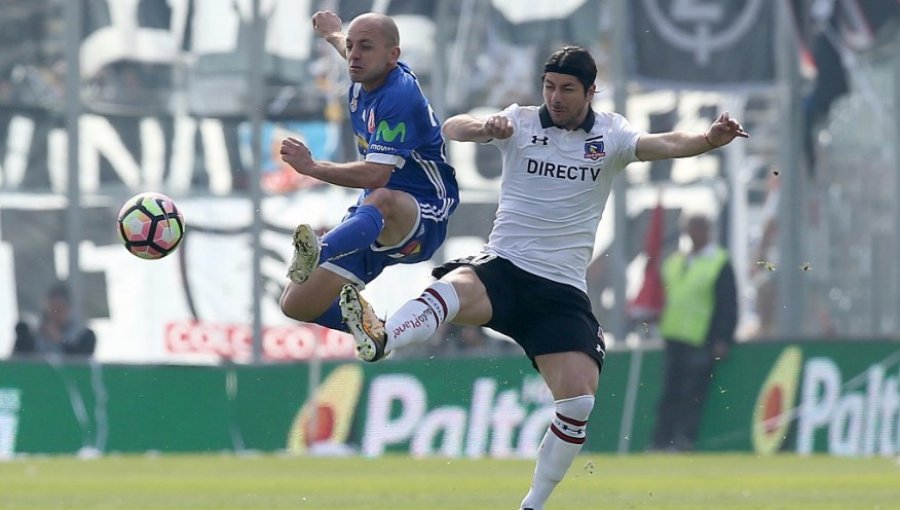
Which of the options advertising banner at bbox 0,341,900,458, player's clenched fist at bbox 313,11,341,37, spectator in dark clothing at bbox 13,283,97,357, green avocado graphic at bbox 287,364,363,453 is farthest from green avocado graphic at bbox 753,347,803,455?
player's clenched fist at bbox 313,11,341,37

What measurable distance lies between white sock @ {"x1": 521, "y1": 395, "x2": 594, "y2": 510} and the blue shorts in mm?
1213

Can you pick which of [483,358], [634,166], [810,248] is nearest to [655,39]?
[634,166]

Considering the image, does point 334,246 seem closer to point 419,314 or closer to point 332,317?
point 419,314

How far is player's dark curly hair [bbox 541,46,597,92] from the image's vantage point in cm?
1012

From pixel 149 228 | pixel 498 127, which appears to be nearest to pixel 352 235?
pixel 498 127

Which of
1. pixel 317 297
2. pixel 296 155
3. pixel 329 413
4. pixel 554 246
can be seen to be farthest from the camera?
pixel 329 413

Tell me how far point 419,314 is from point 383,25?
1684 millimetres

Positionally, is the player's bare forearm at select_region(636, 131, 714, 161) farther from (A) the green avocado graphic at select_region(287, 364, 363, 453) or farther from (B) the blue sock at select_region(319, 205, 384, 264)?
(A) the green avocado graphic at select_region(287, 364, 363, 453)

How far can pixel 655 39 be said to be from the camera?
22.2 metres

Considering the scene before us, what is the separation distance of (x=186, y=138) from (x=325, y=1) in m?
2.29

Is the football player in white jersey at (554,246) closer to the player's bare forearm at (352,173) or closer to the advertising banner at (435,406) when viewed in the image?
the player's bare forearm at (352,173)

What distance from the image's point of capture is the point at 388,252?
426 inches

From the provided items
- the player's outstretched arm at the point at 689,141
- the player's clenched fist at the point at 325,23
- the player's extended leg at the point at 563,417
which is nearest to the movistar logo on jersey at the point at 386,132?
the player's clenched fist at the point at 325,23

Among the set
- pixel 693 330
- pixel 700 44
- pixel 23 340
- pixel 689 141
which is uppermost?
pixel 700 44
